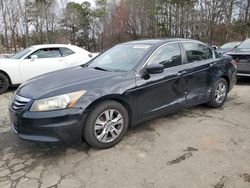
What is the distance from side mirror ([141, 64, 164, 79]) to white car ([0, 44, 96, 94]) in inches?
196

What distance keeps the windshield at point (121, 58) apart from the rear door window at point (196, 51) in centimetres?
88

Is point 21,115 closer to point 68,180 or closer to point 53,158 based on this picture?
point 53,158

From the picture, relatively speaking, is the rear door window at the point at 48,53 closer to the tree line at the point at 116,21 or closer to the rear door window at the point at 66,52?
the rear door window at the point at 66,52

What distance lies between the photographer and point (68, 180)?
2844 mm

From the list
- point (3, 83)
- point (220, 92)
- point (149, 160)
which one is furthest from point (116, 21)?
point (149, 160)

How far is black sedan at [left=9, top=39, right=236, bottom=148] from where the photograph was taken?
10.3 ft

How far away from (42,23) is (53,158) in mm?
29549

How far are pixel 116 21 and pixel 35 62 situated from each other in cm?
2651

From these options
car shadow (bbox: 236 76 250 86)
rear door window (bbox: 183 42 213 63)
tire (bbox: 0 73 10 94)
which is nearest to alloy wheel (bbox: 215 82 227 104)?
rear door window (bbox: 183 42 213 63)

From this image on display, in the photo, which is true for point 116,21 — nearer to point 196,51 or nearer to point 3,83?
point 3,83

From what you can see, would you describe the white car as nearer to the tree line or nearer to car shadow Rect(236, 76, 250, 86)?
car shadow Rect(236, 76, 250, 86)

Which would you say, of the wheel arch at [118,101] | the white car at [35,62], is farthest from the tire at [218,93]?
the white car at [35,62]

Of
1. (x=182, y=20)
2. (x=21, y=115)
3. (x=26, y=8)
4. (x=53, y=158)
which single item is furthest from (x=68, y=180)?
(x=26, y=8)

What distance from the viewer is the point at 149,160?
3.21 metres
